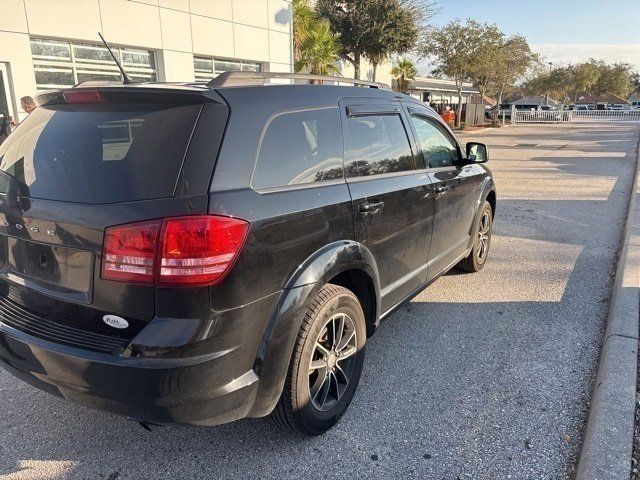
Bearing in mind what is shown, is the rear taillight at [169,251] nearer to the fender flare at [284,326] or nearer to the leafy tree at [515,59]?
the fender flare at [284,326]

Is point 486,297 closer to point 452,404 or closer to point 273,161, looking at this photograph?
point 452,404

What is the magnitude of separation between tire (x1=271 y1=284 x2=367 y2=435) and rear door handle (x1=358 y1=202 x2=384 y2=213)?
50 cm

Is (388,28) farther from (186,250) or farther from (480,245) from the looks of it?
(186,250)

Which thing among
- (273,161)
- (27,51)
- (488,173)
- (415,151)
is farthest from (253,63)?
(273,161)

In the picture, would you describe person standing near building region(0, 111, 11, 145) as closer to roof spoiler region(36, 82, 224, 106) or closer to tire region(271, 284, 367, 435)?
roof spoiler region(36, 82, 224, 106)

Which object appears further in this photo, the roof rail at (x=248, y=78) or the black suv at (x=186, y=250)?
the roof rail at (x=248, y=78)

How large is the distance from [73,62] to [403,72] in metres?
26.1

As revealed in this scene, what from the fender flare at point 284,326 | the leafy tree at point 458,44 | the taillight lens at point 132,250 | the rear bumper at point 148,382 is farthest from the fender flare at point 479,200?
the leafy tree at point 458,44

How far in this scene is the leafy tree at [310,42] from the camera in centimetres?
1941

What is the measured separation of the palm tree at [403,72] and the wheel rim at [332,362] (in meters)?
32.5

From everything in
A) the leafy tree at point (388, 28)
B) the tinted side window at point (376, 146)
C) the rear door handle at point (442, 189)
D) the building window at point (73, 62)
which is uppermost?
the leafy tree at point (388, 28)

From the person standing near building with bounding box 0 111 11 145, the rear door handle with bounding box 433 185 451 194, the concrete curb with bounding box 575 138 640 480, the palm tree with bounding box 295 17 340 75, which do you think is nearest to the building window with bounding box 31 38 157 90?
the person standing near building with bounding box 0 111 11 145

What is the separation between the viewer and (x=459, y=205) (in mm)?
4418

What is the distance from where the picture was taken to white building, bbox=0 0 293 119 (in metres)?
10.7
